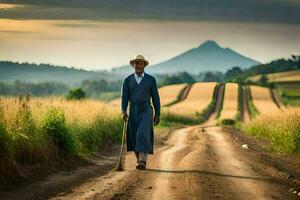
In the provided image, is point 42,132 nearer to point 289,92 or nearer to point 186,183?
point 186,183

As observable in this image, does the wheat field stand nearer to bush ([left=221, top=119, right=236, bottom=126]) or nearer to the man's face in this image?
the man's face

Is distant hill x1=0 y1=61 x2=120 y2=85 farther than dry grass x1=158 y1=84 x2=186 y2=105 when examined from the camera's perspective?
No

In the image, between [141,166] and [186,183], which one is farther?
[141,166]

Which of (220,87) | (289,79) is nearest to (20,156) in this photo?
(220,87)

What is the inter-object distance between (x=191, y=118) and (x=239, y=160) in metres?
60.3

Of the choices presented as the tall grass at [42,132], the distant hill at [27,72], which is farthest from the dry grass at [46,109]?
the distant hill at [27,72]

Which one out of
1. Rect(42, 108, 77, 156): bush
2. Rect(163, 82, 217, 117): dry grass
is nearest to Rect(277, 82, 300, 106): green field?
Rect(163, 82, 217, 117): dry grass

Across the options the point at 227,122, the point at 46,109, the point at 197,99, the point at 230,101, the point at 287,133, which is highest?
the point at 46,109

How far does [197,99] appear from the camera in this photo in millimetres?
111875

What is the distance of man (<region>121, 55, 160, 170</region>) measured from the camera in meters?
17.6

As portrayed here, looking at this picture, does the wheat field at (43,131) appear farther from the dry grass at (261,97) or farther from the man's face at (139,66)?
the dry grass at (261,97)

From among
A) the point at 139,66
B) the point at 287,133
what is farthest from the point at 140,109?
the point at 287,133

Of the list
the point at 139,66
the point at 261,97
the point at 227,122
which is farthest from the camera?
the point at 261,97

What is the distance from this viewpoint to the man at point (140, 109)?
1762 centimetres
